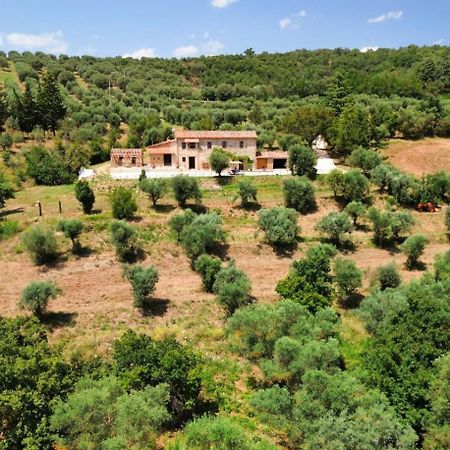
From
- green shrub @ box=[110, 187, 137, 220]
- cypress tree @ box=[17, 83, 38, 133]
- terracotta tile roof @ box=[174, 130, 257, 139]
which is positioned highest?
cypress tree @ box=[17, 83, 38, 133]

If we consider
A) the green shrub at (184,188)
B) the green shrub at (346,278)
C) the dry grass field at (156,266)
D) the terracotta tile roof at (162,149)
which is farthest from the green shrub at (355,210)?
the terracotta tile roof at (162,149)

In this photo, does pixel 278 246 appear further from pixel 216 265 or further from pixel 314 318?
pixel 314 318

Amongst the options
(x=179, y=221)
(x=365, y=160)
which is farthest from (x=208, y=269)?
(x=365, y=160)

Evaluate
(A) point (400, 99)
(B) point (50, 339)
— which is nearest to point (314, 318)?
(B) point (50, 339)

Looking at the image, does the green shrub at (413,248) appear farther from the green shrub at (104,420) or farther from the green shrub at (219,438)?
the green shrub at (104,420)

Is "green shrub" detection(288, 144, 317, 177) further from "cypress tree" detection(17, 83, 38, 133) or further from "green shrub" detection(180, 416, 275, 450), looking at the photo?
"cypress tree" detection(17, 83, 38, 133)

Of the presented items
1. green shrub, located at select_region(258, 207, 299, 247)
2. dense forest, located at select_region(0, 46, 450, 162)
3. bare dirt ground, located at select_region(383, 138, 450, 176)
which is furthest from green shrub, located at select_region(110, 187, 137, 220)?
bare dirt ground, located at select_region(383, 138, 450, 176)

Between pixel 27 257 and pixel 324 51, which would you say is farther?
pixel 324 51
